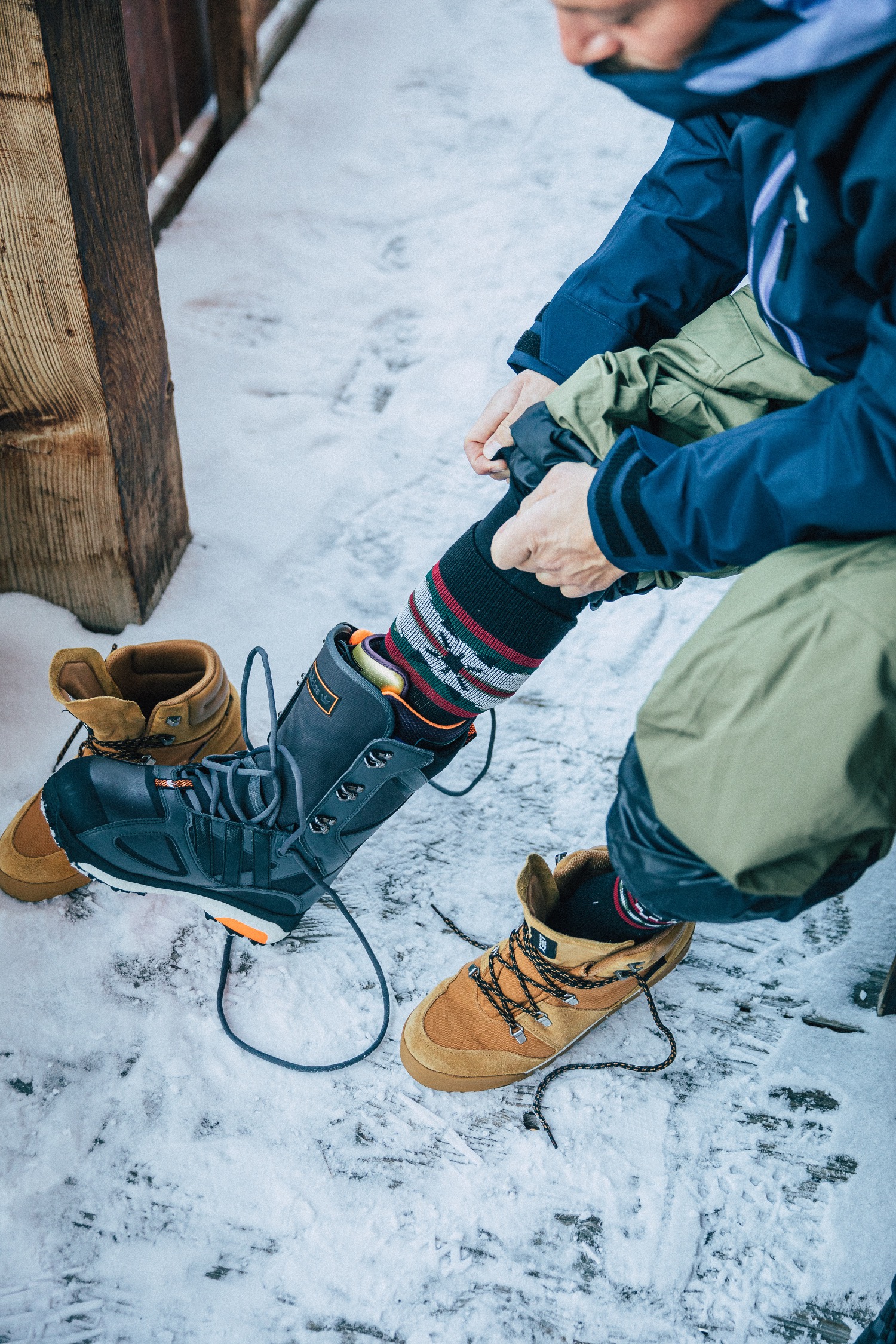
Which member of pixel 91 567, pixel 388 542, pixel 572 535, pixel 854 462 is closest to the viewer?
pixel 854 462

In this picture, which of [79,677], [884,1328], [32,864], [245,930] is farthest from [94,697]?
[884,1328]

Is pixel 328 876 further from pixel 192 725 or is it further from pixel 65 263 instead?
pixel 65 263

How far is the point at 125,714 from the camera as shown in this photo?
1082 mm

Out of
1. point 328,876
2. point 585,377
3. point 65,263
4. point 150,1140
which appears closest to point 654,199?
point 585,377

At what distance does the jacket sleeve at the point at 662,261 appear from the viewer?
0.88 metres

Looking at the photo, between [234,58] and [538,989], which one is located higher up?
[234,58]

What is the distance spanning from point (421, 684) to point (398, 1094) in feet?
1.50

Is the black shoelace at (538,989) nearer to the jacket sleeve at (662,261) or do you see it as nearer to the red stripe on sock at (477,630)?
the red stripe on sock at (477,630)

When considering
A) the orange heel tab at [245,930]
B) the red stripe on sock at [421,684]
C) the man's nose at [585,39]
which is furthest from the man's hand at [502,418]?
the orange heel tab at [245,930]

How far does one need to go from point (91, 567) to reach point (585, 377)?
2.79ft

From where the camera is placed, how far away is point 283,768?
39.7 inches

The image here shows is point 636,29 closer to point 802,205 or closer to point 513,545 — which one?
point 802,205

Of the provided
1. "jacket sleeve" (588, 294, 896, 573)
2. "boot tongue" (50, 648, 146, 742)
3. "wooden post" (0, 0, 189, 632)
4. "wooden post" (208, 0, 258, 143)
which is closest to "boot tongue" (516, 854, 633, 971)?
"jacket sleeve" (588, 294, 896, 573)

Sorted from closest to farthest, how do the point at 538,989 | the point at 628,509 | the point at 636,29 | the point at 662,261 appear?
the point at 636,29
the point at 628,509
the point at 662,261
the point at 538,989
